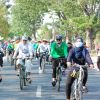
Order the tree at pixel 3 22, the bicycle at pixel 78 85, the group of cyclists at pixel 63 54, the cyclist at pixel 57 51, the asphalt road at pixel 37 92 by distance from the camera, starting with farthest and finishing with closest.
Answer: the tree at pixel 3 22
the cyclist at pixel 57 51
the asphalt road at pixel 37 92
the group of cyclists at pixel 63 54
the bicycle at pixel 78 85

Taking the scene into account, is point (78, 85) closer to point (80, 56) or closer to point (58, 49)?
point (80, 56)

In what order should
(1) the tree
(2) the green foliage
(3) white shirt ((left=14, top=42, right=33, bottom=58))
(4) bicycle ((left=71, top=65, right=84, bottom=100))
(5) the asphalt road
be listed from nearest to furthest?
(4) bicycle ((left=71, top=65, right=84, bottom=100)), (5) the asphalt road, (3) white shirt ((left=14, top=42, right=33, bottom=58)), (2) the green foliage, (1) the tree

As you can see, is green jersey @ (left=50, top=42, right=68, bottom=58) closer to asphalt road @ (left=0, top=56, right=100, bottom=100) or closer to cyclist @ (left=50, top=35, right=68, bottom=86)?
cyclist @ (left=50, top=35, right=68, bottom=86)

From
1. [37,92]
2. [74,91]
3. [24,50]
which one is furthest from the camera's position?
[24,50]

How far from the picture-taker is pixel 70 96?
11172 millimetres

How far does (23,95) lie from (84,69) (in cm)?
328

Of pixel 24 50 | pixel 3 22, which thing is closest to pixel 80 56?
pixel 24 50

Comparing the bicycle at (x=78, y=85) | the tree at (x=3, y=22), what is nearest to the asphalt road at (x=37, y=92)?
the bicycle at (x=78, y=85)

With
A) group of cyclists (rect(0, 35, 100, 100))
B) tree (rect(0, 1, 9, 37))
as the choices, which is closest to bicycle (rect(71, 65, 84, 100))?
group of cyclists (rect(0, 35, 100, 100))

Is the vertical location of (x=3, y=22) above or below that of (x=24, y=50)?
above

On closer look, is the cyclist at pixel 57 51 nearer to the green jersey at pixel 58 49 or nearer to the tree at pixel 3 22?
the green jersey at pixel 58 49

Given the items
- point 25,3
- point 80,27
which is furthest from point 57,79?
point 25,3

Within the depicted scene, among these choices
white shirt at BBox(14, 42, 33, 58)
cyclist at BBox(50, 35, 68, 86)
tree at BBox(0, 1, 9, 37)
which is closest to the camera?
cyclist at BBox(50, 35, 68, 86)

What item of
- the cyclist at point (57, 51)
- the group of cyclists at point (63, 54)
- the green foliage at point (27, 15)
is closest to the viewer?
the group of cyclists at point (63, 54)
